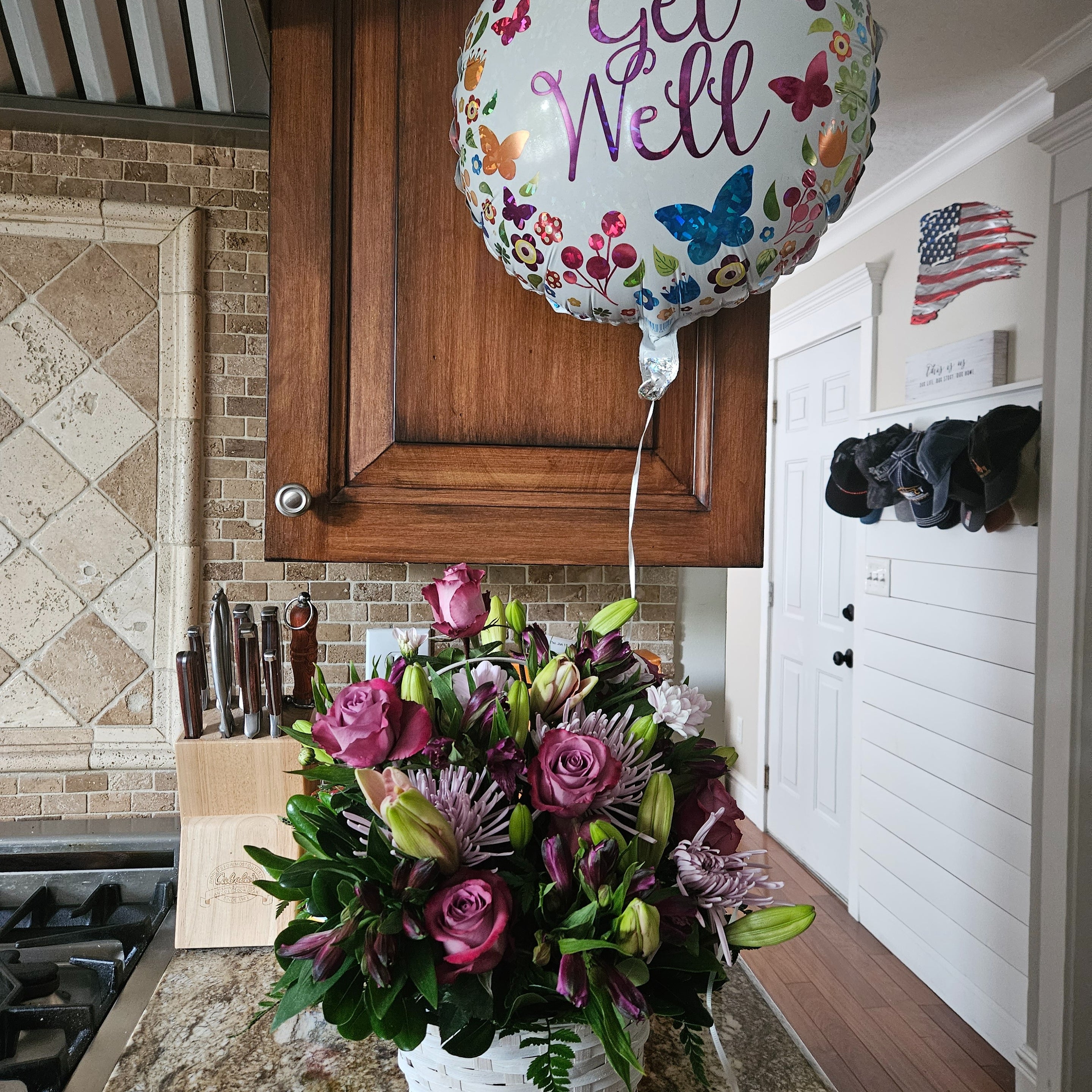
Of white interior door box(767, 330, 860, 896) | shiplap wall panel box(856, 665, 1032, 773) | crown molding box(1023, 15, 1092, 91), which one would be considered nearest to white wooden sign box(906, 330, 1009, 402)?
white interior door box(767, 330, 860, 896)

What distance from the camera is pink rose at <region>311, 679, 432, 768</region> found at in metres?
0.52

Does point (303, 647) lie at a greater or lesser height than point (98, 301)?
lesser

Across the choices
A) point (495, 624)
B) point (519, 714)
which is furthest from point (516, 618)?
point (519, 714)

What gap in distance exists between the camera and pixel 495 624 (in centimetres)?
75

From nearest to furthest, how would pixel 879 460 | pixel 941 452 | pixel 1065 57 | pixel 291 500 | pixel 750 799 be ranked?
pixel 291 500 → pixel 1065 57 → pixel 941 452 → pixel 879 460 → pixel 750 799

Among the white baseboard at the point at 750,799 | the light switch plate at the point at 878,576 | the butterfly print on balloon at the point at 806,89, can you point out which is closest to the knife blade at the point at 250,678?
the butterfly print on balloon at the point at 806,89

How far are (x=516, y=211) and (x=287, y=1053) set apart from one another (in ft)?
2.66

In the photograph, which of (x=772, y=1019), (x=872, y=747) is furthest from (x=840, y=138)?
(x=872, y=747)

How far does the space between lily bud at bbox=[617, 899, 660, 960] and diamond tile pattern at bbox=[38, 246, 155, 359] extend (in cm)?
126

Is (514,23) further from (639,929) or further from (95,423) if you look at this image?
(95,423)

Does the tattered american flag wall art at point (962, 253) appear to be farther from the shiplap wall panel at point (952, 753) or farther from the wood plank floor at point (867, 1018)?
the wood plank floor at point (867, 1018)

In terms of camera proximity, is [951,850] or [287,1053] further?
[951,850]

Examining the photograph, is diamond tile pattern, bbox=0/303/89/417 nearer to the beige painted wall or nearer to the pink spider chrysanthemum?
the pink spider chrysanthemum

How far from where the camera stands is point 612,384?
96 cm
